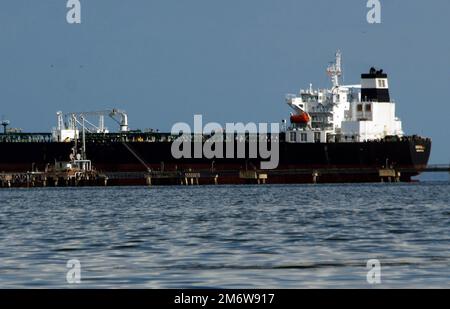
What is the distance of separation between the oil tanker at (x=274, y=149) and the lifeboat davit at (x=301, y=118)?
8 centimetres

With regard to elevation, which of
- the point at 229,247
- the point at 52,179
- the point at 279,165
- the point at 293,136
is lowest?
the point at 229,247

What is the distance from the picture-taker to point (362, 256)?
1016 inches

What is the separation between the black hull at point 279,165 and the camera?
96.9m

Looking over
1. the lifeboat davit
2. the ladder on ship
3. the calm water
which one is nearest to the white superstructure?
the lifeboat davit

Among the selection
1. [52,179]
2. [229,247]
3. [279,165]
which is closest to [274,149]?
[279,165]

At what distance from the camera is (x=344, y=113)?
106 meters

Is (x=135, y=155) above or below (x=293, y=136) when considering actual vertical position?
below

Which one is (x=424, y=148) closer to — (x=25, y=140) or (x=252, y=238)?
(x=25, y=140)

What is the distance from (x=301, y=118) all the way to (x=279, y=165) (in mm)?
5949

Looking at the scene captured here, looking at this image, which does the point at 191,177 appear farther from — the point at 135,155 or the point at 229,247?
the point at 229,247

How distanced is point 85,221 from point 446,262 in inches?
766

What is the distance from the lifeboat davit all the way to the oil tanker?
0.27ft

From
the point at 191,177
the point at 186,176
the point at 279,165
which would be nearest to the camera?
the point at 186,176

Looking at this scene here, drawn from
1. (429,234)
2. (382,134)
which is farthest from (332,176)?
(429,234)
